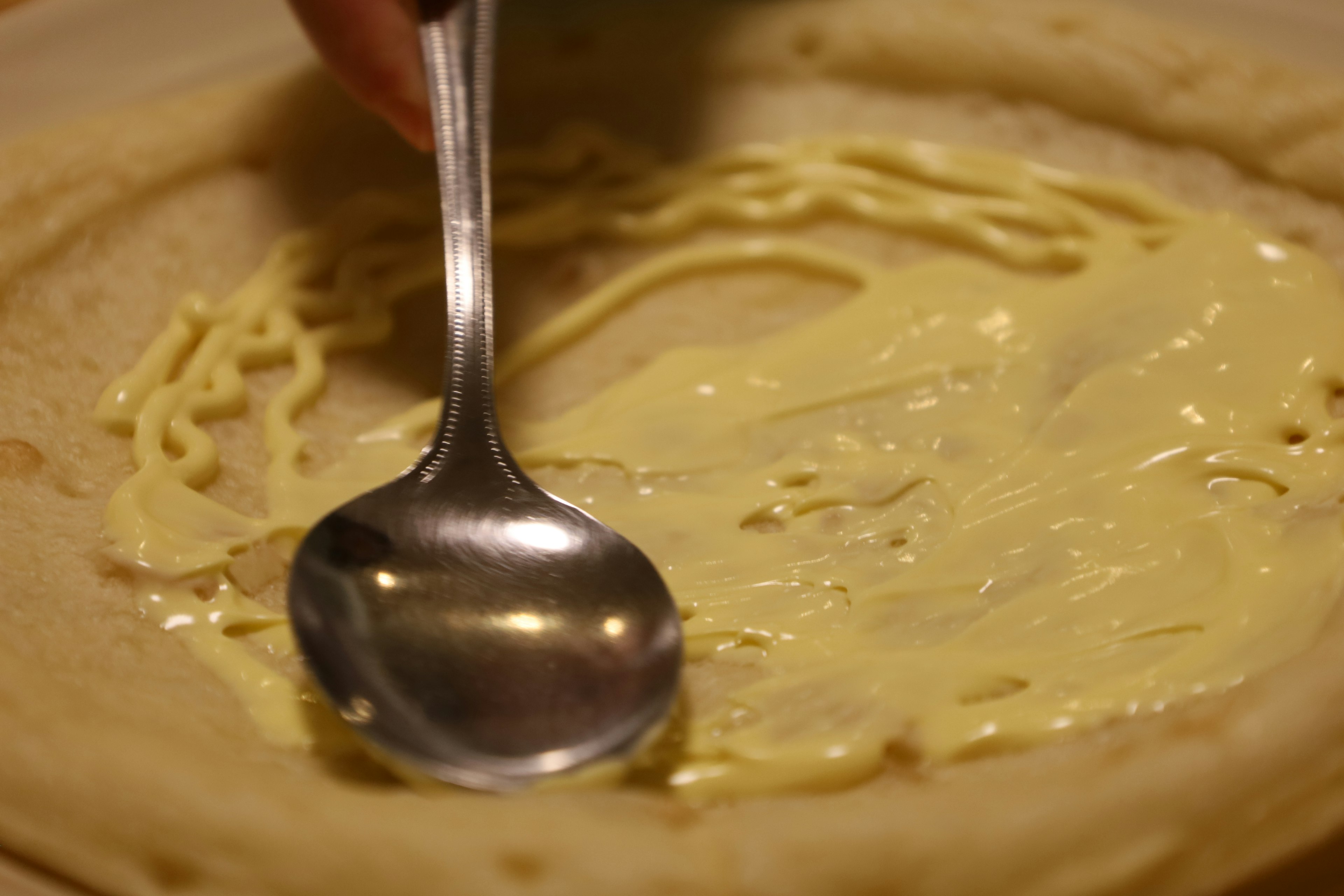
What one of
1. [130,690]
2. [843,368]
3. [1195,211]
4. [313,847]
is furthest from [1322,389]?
[130,690]

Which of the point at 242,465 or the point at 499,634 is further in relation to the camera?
the point at 242,465

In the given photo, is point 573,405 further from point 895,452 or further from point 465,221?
point 895,452

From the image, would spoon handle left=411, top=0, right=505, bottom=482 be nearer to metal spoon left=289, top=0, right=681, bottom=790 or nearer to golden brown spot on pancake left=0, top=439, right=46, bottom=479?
metal spoon left=289, top=0, right=681, bottom=790

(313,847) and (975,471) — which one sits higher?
(975,471)

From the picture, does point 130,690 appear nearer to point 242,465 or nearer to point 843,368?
point 242,465

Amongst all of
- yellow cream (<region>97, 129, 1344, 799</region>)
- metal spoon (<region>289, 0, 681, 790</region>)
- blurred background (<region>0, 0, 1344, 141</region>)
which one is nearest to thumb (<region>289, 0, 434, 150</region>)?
yellow cream (<region>97, 129, 1344, 799</region>)

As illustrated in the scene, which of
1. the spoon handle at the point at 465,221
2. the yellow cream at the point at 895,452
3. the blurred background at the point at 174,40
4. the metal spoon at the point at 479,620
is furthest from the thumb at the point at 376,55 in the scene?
the blurred background at the point at 174,40

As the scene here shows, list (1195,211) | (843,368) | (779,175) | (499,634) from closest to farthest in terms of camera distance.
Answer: (499,634)
(843,368)
(1195,211)
(779,175)
